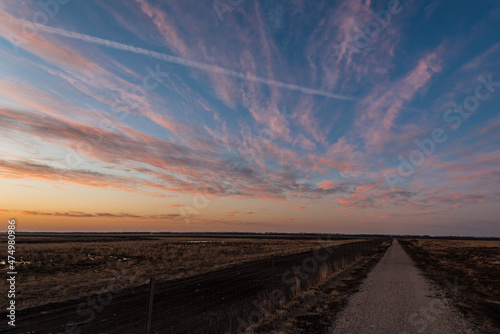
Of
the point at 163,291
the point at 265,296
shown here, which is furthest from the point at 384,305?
the point at 163,291

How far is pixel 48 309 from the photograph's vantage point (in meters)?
9.81

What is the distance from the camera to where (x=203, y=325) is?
26.9 feet

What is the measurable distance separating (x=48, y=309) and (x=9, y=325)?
193 cm

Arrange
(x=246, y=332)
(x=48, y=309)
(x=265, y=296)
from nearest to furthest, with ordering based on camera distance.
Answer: (x=246, y=332), (x=48, y=309), (x=265, y=296)

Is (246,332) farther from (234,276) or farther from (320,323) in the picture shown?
(234,276)

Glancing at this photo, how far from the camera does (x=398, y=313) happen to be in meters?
9.30

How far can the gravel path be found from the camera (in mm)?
7816

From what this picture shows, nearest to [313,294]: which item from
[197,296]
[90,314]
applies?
[197,296]

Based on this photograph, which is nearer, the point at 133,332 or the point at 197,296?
the point at 133,332

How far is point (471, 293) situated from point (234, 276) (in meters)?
12.6

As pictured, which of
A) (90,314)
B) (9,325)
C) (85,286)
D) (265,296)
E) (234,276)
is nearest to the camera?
(9,325)

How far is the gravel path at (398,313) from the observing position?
782cm

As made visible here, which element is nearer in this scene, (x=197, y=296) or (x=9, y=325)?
(x=9, y=325)

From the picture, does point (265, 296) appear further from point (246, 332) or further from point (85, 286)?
point (85, 286)
